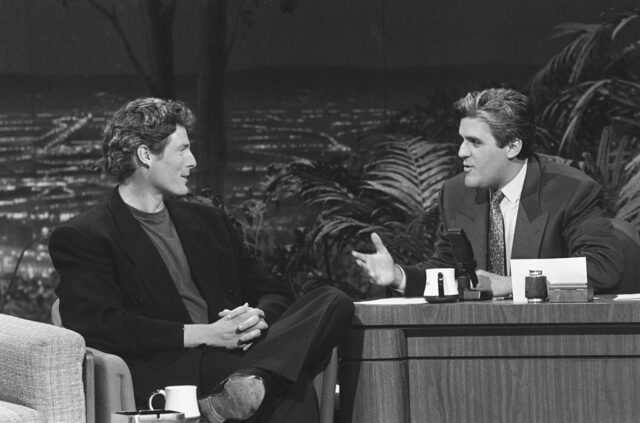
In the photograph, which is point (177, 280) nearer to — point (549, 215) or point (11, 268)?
point (549, 215)

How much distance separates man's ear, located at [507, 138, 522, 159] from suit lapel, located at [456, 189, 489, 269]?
17cm

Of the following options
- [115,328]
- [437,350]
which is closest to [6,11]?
[115,328]

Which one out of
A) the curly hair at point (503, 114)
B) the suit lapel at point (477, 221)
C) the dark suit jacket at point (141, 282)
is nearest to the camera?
the dark suit jacket at point (141, 282)

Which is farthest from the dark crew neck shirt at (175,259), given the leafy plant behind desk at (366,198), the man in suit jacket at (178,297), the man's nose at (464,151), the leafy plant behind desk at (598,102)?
the leafy plant behind desk at (598,102)

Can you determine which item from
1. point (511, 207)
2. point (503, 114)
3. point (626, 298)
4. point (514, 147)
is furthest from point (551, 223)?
point (626, 298)

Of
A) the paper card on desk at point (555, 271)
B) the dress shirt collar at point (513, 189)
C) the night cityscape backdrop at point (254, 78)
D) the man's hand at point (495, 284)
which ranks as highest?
the night cityscape backdrop at point (254, 78)

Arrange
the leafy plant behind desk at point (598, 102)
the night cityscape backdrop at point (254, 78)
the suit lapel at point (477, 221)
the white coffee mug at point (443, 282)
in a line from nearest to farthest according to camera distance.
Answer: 1. the white coffee mug at point (443, 282)
2. the suit lapel at point (477, 221)
3. the leafy plant behind desk at point (598, 102)
4. the night cityscape backdrop at point (254, 78)

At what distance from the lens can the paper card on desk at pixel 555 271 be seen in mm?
3287

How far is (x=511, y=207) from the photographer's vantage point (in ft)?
13.4

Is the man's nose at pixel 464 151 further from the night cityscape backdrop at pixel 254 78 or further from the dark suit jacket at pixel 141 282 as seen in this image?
the night cityscape backdrop at pixel 254 78

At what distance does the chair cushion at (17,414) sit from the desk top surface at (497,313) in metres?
0.98

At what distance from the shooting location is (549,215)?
155 inches

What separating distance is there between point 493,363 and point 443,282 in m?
0.29

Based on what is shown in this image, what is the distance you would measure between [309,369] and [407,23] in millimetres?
3581
